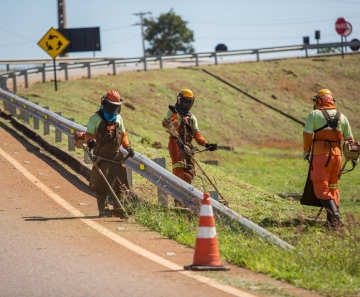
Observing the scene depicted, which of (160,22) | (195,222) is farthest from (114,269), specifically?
(160,22)

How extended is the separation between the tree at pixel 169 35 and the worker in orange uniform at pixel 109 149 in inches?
3206

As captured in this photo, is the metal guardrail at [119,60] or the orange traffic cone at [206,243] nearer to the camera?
the orange traffic cone at [206,243]

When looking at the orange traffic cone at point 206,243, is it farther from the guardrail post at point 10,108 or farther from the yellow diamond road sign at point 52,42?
the yellow diamond road sign at point 52,42

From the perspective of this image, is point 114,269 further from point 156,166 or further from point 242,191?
point 242,191

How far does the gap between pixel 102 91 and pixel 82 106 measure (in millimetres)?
4853

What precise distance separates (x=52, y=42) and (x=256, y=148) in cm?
905

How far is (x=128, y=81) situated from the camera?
135 ft

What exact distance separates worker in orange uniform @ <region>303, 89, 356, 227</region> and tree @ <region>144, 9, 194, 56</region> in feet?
270

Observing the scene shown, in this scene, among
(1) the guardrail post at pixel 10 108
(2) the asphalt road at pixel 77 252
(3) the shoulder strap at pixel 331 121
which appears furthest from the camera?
(1) the guardrail post at pixel 10 108

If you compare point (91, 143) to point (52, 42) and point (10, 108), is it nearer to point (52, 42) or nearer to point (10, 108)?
point (10, 108)

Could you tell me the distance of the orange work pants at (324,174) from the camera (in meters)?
12.7

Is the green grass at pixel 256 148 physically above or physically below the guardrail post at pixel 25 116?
below

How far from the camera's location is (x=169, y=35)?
3760 inches

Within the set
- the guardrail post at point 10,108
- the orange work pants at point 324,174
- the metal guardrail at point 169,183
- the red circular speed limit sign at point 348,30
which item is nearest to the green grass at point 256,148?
the metal guardrail at point 169,183
